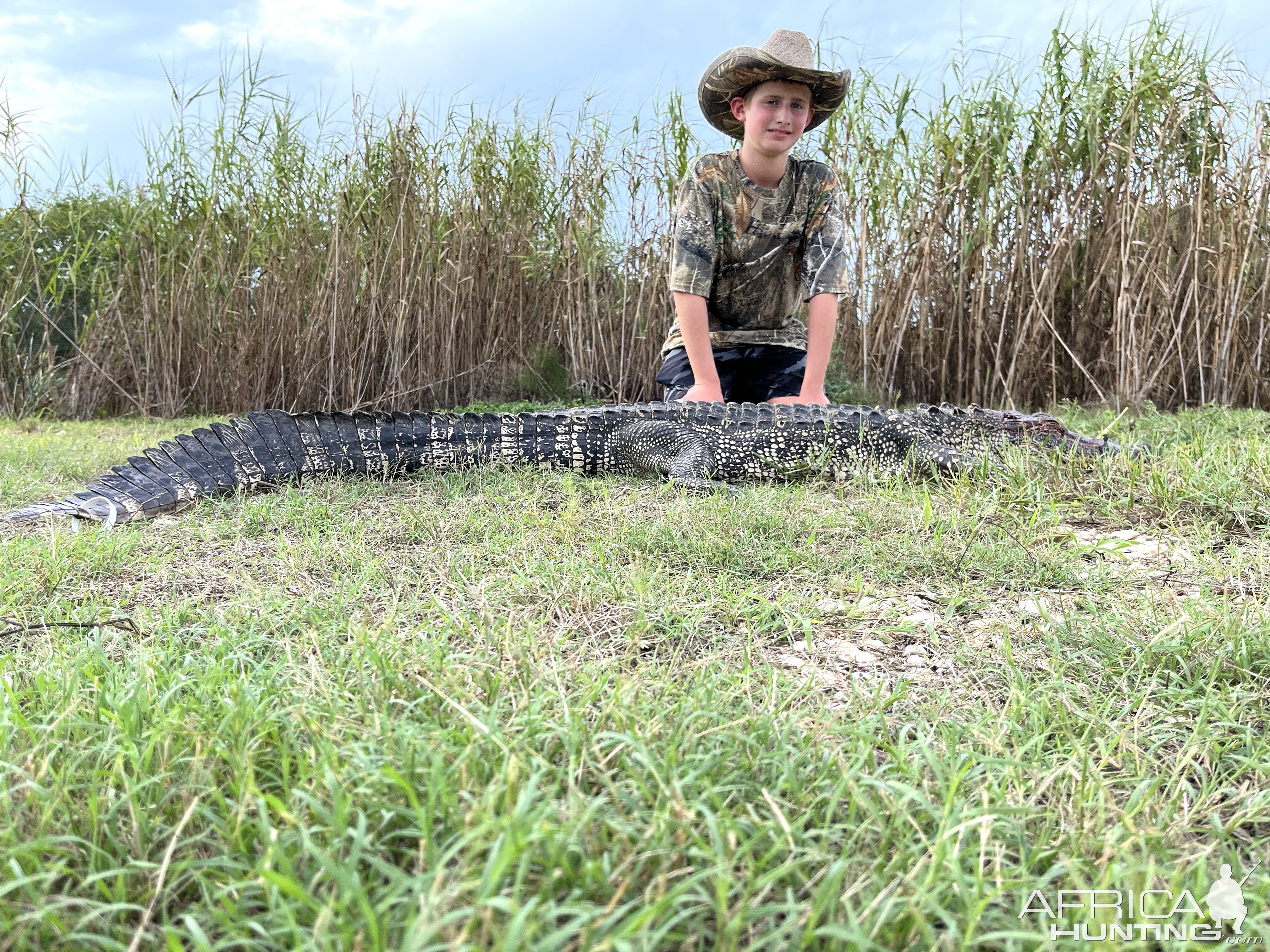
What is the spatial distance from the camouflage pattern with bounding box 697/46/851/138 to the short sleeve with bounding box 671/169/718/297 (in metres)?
0.45

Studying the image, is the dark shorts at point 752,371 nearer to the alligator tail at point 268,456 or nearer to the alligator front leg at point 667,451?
the alligator front leg at point 667,451

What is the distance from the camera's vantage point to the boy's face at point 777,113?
369 cm

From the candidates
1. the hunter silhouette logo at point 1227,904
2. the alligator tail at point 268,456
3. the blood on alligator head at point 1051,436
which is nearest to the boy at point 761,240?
the blood on alligator head at point 1051,436

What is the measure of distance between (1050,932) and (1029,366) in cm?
582

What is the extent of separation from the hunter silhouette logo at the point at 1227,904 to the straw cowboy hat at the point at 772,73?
3.59m

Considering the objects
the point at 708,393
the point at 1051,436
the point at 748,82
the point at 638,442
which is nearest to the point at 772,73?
the point at 748,82

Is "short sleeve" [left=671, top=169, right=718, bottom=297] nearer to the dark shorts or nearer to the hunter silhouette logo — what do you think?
the dark shorts

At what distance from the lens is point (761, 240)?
415 cm

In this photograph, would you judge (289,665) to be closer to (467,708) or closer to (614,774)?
(467,708)

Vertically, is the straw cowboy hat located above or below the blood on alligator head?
above

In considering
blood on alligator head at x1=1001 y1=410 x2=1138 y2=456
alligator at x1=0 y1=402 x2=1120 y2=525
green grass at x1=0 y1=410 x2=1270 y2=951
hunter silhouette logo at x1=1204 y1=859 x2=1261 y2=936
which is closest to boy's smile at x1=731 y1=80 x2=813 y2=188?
alligator at x1=0 y1=402 x2=1120 y2=525

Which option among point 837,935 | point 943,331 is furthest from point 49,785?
point 943,331

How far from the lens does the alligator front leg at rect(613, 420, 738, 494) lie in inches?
124

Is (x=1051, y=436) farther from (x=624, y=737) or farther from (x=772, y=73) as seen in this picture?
(x=624, y=737)
